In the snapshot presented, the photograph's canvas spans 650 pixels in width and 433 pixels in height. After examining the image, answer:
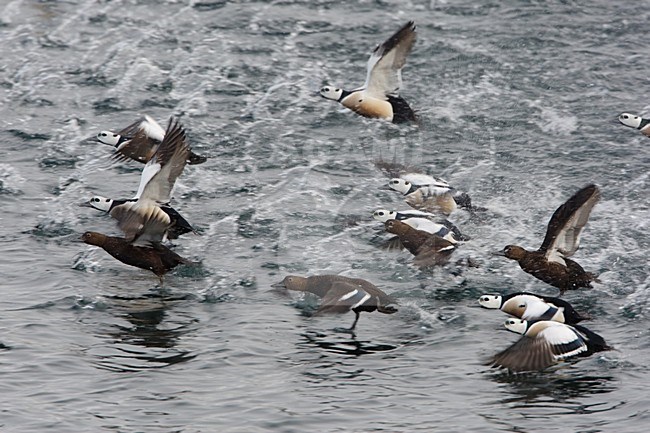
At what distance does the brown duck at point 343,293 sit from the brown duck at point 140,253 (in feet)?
3.09

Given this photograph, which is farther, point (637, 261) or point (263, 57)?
point (263, 57)

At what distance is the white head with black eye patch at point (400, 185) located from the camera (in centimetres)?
1175

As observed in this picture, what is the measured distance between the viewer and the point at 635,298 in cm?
965

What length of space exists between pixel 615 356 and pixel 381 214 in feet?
9.93

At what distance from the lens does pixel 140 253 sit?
10031 millimetres

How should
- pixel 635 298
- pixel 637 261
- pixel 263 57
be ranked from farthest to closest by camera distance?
pixel 263 57, pixel 637 261, pixel 635 298

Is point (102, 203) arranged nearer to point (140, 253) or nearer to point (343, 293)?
point (140, 253)

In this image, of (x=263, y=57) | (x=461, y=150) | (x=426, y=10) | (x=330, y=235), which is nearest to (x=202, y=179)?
(x=330, y=235)

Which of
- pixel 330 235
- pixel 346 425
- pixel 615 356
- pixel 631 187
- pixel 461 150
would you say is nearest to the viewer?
pixel 346 425

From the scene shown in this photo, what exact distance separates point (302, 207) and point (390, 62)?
1951 millimetres

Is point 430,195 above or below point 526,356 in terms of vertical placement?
below

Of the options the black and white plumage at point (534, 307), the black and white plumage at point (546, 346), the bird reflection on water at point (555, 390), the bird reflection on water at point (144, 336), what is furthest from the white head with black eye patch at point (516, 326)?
the bird reflection on water at point (144, 336)

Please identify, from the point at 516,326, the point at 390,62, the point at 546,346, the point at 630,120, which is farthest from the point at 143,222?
the point at 630,120

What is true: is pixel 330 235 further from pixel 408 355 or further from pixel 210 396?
pixel 210 396
